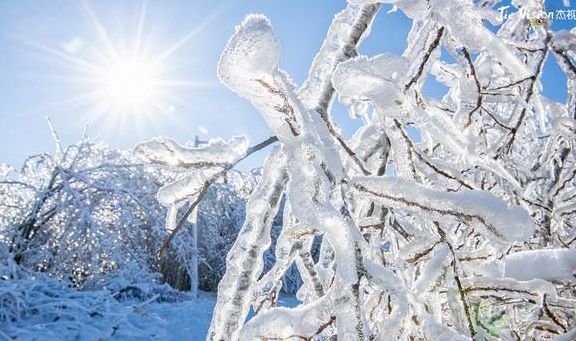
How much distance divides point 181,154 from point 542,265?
0.86 meters

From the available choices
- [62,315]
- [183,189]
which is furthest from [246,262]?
[62,315]

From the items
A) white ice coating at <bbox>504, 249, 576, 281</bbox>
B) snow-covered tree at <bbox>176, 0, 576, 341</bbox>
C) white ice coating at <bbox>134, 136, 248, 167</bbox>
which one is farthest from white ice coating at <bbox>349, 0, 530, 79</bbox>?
white ice coating at <bbox>504, 249, 576, 281</bbox>

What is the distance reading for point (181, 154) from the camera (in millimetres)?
733

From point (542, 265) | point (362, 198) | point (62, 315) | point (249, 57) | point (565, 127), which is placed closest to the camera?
point (249, 57)

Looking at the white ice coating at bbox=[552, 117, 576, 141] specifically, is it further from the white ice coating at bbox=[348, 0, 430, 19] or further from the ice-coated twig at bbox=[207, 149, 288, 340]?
the ice-coated twig at bbox=[207, 149, 288, 340]

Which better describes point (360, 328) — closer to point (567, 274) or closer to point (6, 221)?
point (567, 274)

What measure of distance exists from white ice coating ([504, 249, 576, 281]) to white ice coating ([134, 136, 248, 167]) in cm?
69

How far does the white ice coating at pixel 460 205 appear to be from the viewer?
1.90ft

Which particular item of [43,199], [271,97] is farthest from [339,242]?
[43,199]

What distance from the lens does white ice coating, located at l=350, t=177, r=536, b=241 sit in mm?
579

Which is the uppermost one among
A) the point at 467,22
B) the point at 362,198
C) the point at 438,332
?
the point at 467,22

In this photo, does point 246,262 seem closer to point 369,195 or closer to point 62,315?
point 369,195

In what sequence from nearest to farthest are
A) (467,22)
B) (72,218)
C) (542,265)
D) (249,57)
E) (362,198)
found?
(249,57) → (467,22) → (362,198) → (542,265) → (72,218)

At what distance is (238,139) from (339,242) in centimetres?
31
